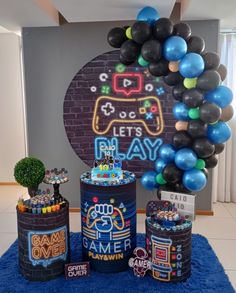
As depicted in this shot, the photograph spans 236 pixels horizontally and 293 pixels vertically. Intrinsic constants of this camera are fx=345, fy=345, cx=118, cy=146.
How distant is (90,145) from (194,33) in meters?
1.69

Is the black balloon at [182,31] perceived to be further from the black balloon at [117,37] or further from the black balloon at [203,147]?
the black balloon at [203,147]

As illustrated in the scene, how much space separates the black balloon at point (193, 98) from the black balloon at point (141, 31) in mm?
556

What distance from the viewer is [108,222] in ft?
8.69

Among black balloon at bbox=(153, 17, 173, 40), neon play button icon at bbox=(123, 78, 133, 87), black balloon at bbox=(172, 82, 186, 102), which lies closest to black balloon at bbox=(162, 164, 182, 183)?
black balloon at bbox=(172, 82, 186, 102)

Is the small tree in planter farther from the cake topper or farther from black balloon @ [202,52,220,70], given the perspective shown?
black balloon @ [202,52,220,70]

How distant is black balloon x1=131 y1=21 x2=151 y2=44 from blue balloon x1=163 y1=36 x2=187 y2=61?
174mm

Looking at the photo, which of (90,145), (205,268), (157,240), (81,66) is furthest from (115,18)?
(205,268)

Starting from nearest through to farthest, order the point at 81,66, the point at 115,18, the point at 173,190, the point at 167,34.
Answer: the point at 167,34 → the point at 173,190 → the point at 115,18 → the point at 81,66

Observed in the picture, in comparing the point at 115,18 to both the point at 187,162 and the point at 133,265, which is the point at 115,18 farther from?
the point at 133,265

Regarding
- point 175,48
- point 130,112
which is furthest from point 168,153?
point 130,112

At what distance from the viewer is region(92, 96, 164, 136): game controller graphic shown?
385 centimetres

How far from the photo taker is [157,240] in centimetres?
255

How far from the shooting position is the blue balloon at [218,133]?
9.01 ft

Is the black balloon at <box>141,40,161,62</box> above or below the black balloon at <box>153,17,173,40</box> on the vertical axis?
below
